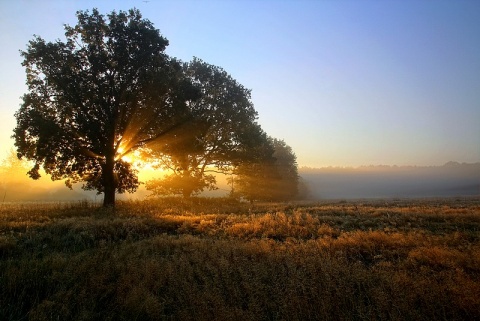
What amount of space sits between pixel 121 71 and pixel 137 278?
58.8 ft

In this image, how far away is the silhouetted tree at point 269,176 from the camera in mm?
41219

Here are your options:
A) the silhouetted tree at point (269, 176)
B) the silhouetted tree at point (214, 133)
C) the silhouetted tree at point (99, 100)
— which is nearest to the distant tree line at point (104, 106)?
the silhouetted tree at point (99, 100)

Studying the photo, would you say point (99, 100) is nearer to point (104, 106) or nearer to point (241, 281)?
point (104, 106)

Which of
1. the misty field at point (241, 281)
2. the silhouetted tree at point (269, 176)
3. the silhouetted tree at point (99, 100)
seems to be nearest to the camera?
the misty field at point (241, 281)

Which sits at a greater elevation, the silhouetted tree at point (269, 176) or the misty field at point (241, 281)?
the silhouetted tree at point (269, 176)

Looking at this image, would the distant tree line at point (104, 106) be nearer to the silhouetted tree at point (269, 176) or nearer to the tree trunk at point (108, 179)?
the tree trunk at point (108, 179)

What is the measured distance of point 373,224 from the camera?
13.9 metres

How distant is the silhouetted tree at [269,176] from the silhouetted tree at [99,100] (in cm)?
1669

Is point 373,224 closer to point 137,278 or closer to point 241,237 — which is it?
point 241,237

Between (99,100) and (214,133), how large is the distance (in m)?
15.0

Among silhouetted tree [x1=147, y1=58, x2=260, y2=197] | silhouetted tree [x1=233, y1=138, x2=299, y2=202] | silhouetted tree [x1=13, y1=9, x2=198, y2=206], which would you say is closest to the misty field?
silhouetted tree [x1=13, y1=9, x2=198, y2=206]

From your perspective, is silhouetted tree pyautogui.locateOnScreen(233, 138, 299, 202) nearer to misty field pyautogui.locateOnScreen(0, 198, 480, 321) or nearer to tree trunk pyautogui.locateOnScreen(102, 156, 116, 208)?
tree trunk pyautogui.locateOnScreen(102, 156, 116, 208)

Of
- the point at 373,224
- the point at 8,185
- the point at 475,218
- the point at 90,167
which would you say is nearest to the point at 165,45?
the point at 90,167

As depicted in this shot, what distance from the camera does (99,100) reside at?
2025cm
